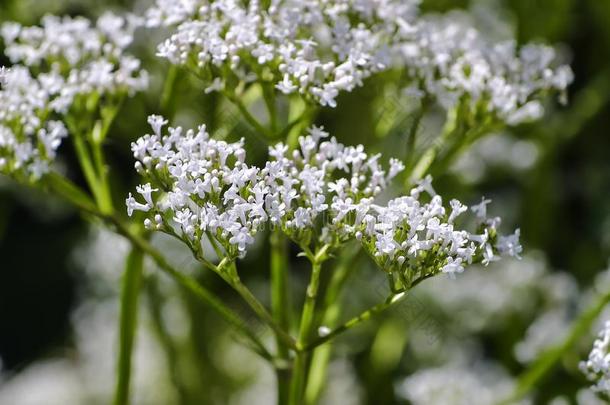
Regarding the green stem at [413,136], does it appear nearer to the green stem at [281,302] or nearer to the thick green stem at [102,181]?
the green stem at [281,302]

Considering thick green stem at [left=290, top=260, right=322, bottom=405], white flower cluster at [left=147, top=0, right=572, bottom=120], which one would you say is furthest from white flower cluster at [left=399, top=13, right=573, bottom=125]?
thick green stem at [left=290, top=260, right=322, bottom=405]

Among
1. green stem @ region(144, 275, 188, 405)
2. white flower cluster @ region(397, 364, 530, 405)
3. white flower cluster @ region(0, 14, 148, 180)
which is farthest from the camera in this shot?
green stem @ region(144, 275, 188, 405)

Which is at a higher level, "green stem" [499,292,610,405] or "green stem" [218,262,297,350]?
"green stem" [499,292,610,405]

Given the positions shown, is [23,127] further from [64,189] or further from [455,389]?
[455,389]

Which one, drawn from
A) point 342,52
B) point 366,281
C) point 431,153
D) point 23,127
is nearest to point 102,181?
point 23,127

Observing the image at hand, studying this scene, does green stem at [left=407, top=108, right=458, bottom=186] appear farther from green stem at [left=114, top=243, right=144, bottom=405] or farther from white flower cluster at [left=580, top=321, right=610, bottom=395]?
green stem at [left=114, top=243, right=144, bottom=405]

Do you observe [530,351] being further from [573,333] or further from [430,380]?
[573,333]

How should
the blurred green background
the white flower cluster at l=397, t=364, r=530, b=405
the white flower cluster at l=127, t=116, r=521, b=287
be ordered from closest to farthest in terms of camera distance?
1. the white flower cluster at l=127, t=116, r=521, b=287
2. the white flower cluster at l=397, t=364, r=530, b=405
3. the blurred green background
